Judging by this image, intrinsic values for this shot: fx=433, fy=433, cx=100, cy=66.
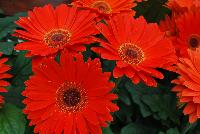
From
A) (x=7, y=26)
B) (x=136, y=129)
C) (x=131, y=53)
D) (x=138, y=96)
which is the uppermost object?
(x=7, y=26)

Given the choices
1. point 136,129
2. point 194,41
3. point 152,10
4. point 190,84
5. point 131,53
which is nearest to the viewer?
point 190,84

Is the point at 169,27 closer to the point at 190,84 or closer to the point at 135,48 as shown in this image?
the point at 135,48

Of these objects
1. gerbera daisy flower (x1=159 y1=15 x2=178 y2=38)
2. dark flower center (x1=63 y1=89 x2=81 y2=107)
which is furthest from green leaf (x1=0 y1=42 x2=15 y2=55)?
gerbera daisy flower (x1=159 y1=15 x2=178 y2=38)

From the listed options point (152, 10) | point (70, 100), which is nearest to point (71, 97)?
point (70, 100)

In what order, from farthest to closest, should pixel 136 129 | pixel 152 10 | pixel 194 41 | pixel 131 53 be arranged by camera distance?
pixel 152 10 < pixel 194 41 < pixel 136 129 < pixel 131 53

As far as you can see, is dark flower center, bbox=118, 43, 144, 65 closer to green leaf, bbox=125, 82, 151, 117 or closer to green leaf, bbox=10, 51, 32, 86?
green leaf, bbox=125, 82, 151, 117

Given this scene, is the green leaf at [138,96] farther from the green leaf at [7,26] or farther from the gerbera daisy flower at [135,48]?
the green leaf at [7,26]

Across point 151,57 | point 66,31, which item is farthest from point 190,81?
point 66,31
